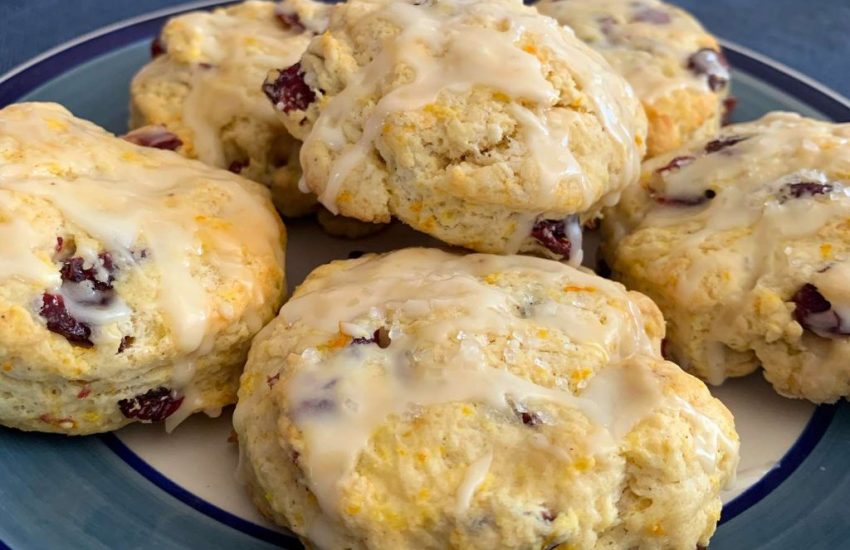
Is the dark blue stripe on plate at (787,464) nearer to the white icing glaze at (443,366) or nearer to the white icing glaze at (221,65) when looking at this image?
the white icing glaze at (443,366)

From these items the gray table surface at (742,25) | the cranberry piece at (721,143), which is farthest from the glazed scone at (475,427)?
the gray table surface at (742,25)

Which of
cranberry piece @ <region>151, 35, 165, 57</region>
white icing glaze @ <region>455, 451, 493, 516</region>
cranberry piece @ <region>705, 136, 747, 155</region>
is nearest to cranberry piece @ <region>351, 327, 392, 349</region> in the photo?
white icing glaze @ <region>455, 451, 493, 516</region>

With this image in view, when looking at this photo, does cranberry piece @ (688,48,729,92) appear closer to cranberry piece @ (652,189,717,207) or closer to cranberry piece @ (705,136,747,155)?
cranberry piece @ (705,136,747,155)

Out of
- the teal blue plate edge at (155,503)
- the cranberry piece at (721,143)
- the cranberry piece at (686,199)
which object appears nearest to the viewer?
the teal blue plate edge at (155,503)

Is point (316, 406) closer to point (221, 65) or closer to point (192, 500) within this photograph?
point (192, 500)

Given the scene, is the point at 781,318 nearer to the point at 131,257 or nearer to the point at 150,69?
the point at 131,257

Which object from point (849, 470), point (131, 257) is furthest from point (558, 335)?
point (131, 257)
